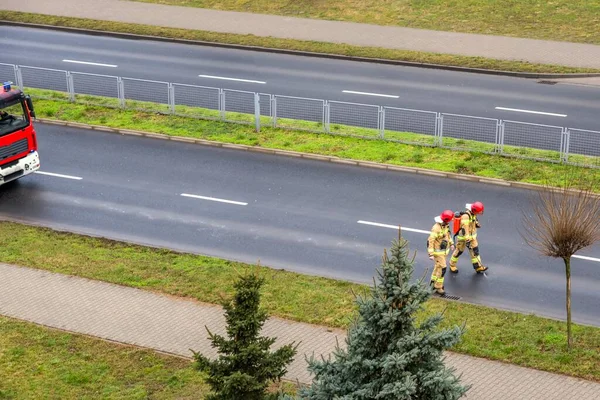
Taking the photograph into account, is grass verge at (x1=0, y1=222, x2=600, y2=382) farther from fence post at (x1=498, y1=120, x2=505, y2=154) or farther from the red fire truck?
fence post at (x1=498, y1=120, x2=505, y2=154)

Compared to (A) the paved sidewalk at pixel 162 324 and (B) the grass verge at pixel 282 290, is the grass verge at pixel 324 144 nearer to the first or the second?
(B) the grass verge at pixel 282 290

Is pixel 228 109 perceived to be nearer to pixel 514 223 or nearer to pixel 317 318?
pixel 514 223

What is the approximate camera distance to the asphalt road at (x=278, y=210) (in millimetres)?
18984

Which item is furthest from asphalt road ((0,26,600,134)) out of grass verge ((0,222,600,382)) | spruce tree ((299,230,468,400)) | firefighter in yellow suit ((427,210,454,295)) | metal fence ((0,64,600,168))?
spruce tree ((299,230,468,400))

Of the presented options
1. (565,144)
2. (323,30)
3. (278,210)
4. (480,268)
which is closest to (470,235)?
(480,268)

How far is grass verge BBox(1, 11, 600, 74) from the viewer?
31516mm

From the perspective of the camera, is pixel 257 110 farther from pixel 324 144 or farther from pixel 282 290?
pixel 282 290

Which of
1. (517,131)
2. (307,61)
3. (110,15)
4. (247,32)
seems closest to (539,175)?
(517,131)

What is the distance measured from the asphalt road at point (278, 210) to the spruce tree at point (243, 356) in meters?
7.15

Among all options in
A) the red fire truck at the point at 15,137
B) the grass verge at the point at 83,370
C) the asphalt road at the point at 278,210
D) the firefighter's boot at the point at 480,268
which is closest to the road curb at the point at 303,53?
the asphalt road at the point at 278,210

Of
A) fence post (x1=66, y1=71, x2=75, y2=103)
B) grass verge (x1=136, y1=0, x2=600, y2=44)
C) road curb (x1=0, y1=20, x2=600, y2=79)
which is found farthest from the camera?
grass verge (x1=136, y1=0, x2=600, y2=44)

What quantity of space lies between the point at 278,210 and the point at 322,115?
5.74 meters

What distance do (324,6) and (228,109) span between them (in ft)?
37.6

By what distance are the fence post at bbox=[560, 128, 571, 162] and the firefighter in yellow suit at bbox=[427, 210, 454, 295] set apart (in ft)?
23.6
